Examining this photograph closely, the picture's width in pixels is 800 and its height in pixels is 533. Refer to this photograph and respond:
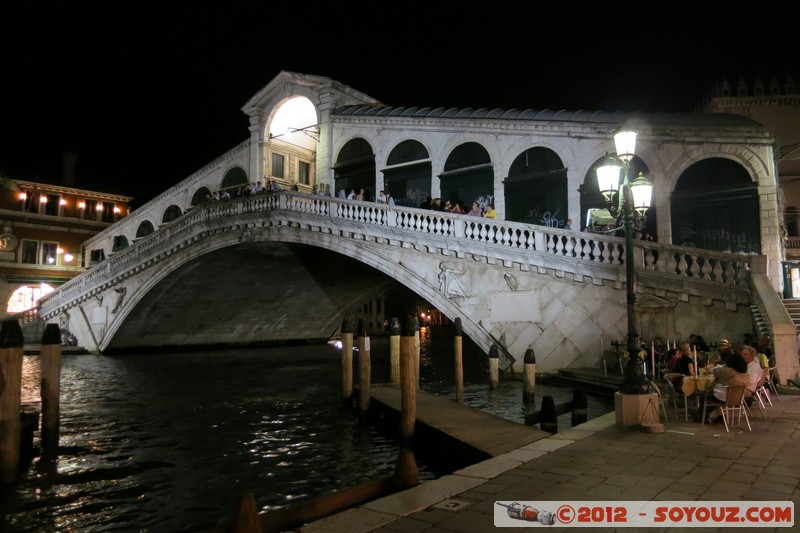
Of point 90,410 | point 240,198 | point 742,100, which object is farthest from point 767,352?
point 742,100

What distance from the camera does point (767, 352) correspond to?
865cm

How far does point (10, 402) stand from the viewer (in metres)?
6.48

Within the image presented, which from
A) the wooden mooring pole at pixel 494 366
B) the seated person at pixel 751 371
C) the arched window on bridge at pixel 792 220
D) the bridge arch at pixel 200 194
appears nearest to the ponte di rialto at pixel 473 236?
the bridge arch at pixel 200 194

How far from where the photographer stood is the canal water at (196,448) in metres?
5.53

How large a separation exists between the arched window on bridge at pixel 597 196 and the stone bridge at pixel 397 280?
132 cm

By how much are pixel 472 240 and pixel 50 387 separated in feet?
28.9

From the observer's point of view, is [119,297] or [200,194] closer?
[119,297]

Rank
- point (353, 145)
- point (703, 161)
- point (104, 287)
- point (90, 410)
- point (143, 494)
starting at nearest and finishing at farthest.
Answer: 1. point (143, 494)
2. point (90, 410)
3. point (703, 161)
4. point (353, 145)
5. point (104, 287)

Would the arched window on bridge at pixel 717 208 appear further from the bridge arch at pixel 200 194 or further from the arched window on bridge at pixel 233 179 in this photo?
the bridge arch at pixel 200 194

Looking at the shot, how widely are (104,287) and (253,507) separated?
847 inches

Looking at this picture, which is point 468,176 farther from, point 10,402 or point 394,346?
point 10,402

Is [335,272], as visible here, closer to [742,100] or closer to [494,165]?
[494,165]

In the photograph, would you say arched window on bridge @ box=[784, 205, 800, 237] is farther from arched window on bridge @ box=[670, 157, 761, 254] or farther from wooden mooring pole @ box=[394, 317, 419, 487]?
wooden mooring pole @ box=[394, 317, 419, 487]

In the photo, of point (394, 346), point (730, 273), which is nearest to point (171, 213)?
point (394, 346)
